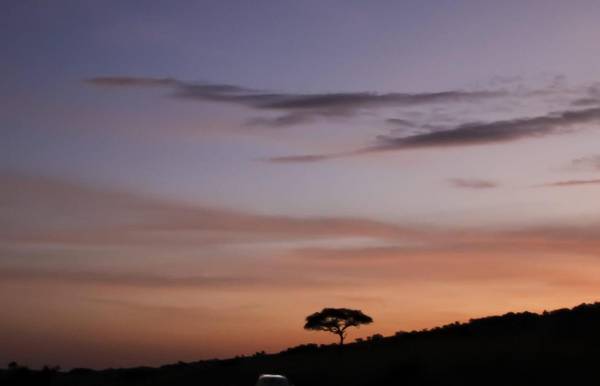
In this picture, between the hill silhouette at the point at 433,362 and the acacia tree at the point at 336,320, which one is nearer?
the hill silhouette at the point at 433,362

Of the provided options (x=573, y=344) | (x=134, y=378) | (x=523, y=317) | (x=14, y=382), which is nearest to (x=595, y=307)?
(x=523, y=317)

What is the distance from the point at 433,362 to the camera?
70812mm

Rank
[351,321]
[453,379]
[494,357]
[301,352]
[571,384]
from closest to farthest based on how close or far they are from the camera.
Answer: [571,384] < [453,379] < [494,357] < [301,352] < [351,321]

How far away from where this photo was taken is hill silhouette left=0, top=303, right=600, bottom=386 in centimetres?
6531

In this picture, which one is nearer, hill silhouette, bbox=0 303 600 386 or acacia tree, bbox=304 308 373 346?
hill silhouette, bbox=0 303 600 386

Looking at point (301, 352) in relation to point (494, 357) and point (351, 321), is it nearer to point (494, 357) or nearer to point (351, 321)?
point (351, 321)

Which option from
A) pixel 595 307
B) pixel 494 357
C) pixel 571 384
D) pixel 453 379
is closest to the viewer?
pixel 571 384

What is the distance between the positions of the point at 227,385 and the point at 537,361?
731 inches

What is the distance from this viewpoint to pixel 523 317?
90.8 metres

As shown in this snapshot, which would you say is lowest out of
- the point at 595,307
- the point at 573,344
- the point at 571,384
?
the point at 571,384

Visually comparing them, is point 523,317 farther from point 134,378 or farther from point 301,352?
point 134,378

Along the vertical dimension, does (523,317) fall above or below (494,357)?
above

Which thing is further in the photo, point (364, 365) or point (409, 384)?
point (364, 365)

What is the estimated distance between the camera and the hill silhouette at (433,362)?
65.3 metres
